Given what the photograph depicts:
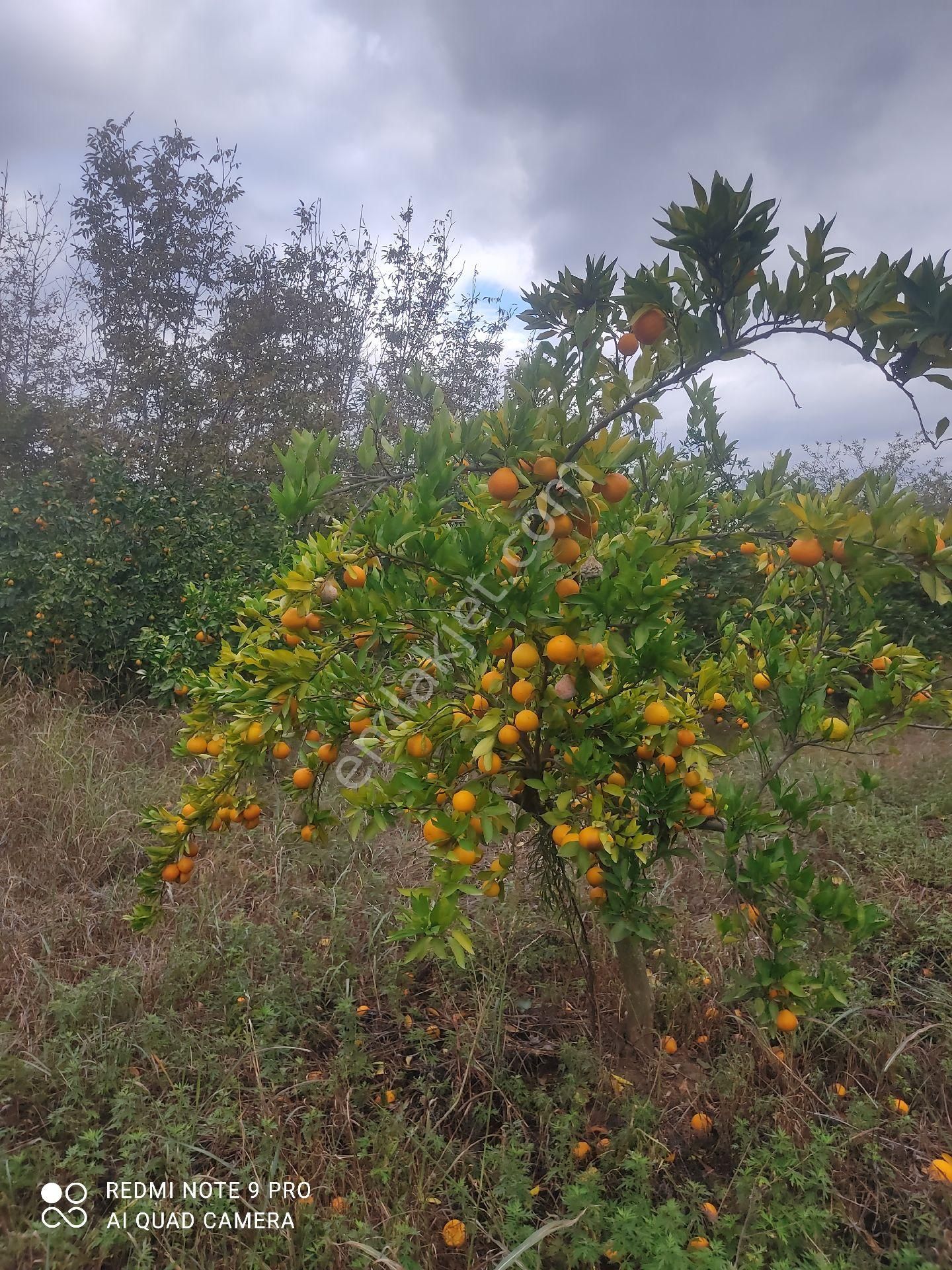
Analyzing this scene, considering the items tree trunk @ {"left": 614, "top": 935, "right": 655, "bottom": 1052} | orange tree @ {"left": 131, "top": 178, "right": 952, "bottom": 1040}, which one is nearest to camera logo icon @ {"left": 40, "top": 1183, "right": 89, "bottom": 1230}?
orange tree @ {"left": 131, "top": 178, "right": 952, "bottom": 1040}

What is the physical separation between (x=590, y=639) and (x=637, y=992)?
1.05m

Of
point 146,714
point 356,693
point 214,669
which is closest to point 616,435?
point 356,693

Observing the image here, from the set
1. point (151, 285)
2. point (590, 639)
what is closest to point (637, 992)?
point (590, 639)

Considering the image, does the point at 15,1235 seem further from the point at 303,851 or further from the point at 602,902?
the point at 303,851

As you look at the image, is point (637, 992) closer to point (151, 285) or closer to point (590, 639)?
point (590, 639)

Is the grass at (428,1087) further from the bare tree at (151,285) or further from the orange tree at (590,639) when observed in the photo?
the bare tree at (151,285)

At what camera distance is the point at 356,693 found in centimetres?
151

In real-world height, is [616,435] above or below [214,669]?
above

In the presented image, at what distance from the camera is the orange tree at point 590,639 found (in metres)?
1.11

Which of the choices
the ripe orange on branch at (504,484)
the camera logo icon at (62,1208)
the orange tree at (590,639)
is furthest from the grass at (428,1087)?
the ripe orange on branch at (504,484)

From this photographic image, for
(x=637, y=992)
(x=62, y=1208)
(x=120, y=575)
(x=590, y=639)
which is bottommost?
(x=62, y=1208)

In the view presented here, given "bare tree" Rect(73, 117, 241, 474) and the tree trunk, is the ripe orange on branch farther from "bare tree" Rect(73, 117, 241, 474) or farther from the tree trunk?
"bare tree" Rect(73, 117, 241, 474)

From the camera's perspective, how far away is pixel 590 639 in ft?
3.70

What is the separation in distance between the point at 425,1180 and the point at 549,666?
41.2 inches
